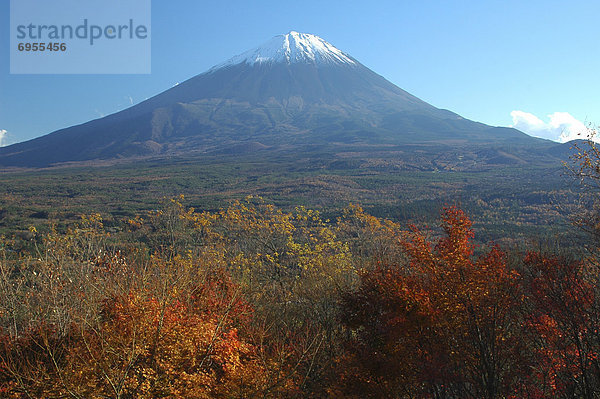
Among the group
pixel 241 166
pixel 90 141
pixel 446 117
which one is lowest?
pixel 241 166

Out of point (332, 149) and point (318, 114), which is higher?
point (318, 114)

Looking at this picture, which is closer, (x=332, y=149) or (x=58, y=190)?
(x=58, y=190)

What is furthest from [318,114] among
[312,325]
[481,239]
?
[312,325]

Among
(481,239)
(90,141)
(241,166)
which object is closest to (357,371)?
(481,239)

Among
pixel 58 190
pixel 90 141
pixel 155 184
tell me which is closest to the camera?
pixel 58 190

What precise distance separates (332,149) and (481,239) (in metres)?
103

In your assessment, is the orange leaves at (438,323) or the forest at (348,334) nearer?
the forest at (348,334)

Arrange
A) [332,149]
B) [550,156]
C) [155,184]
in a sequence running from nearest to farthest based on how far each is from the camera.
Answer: [155,184] → [550,156] → [332,149]

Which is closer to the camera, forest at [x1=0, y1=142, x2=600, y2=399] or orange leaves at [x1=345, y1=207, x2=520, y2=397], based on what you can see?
forest at [x1=0, y1=142, x2=600, y2=399]

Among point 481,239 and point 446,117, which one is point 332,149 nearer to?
point 446,117

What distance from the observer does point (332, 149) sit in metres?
143

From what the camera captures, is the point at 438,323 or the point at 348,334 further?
the point at 348,334

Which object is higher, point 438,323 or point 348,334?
point 438,323

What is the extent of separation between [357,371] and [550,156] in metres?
129
